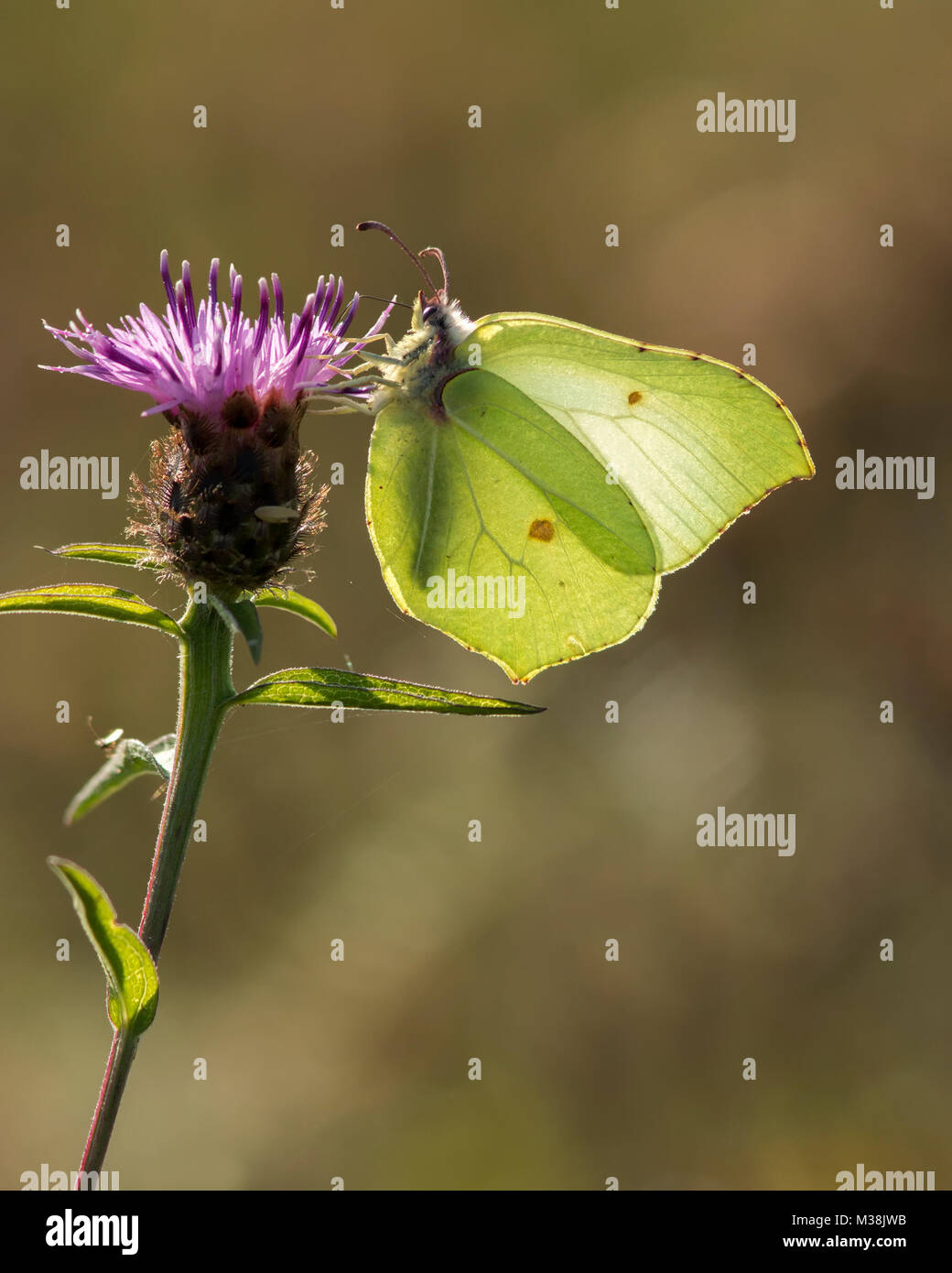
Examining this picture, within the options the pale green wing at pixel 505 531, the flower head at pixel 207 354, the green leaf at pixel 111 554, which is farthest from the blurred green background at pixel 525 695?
the green leaf at pixel 111 554

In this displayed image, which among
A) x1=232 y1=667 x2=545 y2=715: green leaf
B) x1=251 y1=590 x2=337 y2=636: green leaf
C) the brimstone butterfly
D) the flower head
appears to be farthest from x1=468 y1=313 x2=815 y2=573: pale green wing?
x1=232 y1=667 x2=545 y2=715: green leaf

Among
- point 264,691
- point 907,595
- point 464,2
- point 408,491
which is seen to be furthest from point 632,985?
point 464,2

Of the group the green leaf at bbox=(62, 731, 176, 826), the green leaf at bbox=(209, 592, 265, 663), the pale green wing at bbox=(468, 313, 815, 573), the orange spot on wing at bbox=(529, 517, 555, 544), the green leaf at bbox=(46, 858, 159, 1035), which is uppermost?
the pale green wing at bbox=(468, 313, 815, 573)

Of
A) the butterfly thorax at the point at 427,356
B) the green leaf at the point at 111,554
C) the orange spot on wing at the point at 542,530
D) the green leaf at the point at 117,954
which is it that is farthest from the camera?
the orange spot on wing at the point at 542,530

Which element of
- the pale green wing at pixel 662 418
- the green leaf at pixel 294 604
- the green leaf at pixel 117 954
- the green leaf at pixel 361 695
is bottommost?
the green leaf at pixel 117 954

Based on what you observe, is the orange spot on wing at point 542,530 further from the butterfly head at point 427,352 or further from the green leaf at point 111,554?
the green leaf at point 111,554

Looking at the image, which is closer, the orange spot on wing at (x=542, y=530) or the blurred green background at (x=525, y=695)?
the orange spot on wing at (x=542, y=530)

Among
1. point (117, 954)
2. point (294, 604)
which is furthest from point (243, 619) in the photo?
point (117, 954)

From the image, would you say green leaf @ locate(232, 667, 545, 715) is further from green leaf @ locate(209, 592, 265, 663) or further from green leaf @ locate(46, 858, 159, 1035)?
green leaf @ locate(46, 858, 159, 1035)
